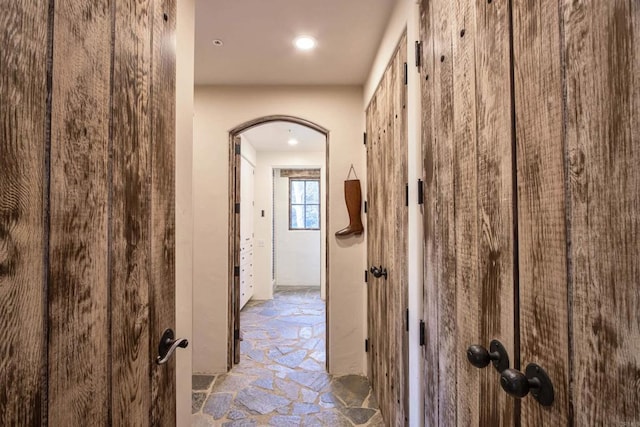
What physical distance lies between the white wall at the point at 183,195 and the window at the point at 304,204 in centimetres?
494

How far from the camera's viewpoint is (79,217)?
23.9 inches

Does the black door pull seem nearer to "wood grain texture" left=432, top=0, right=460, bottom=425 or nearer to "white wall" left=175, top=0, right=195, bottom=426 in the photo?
"white wall" left=175, top=0, right=195, bottom=426

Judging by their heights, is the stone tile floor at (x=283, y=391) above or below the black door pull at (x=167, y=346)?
below

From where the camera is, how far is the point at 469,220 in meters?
0.89

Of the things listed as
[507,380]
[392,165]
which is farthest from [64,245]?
[392,165]

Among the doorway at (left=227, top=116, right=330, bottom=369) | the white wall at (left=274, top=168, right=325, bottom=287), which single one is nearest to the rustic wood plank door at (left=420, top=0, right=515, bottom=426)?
the doorway at (left=227, top=116, right=330, bottom=369)

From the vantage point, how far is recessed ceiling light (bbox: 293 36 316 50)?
6.83ft

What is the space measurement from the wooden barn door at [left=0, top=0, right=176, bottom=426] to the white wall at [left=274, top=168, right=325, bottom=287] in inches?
211

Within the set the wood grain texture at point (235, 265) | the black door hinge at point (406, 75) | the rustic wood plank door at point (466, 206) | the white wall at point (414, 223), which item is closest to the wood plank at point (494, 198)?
the rustic wood plank door at point (466, 206)

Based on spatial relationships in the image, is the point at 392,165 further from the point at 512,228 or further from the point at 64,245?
the point at 64,245

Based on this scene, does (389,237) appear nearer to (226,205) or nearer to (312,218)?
(226,205)

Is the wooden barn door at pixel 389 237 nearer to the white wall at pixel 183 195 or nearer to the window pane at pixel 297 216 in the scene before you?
the white wall at pixel 183 195

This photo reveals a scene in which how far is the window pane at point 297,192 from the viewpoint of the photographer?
636 cm

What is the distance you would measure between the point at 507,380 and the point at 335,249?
2169 mm
